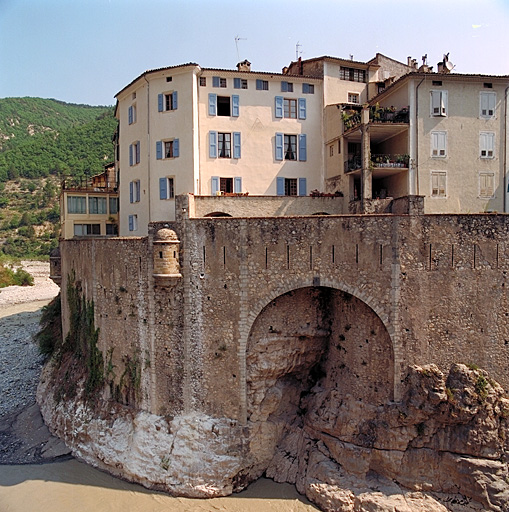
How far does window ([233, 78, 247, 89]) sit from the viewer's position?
25.6m

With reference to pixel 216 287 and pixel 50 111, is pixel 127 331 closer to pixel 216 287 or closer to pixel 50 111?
pixel 216 287

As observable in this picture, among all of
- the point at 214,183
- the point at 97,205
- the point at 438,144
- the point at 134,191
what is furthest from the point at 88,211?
the point at 438,144

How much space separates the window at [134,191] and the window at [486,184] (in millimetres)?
20517

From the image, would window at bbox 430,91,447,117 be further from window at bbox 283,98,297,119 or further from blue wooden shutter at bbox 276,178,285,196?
blue wooden shutter at bbox 276,178,285,196

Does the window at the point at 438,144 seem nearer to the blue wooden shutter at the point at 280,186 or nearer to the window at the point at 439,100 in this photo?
the window at the point at 439,100

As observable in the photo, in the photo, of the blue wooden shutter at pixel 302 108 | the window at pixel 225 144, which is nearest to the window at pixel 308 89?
the blue wooden shutter at pixel 302 108

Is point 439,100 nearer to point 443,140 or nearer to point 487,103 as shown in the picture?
point 443,140

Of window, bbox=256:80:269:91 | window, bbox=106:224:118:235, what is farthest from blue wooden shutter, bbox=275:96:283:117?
window, bbox=106:224:118:235

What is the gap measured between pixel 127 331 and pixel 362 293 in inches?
424

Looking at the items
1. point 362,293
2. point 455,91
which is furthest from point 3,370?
point 455,91

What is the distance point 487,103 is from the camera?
24.4m

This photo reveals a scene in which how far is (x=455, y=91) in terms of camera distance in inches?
950

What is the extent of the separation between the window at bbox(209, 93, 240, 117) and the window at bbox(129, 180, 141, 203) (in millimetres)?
6509

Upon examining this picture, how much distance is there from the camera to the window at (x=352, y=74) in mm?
27766
